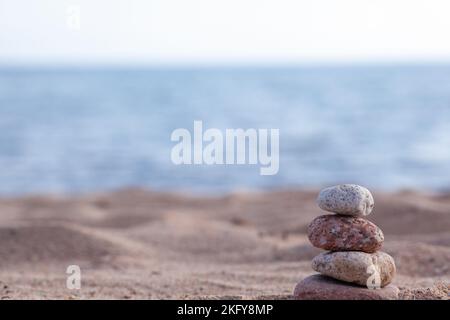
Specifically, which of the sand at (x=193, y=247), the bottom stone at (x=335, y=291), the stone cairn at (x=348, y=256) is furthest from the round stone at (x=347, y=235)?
Result: the sand at (x=193, y=247)

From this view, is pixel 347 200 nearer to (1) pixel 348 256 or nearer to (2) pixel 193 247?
(1) pixel 348 256

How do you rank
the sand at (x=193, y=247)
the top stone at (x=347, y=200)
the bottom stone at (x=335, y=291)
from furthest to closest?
the sand at (x=193, y=247) < the top stone at (x=347, y=200) < the bottom stone at (x=335, y=291)

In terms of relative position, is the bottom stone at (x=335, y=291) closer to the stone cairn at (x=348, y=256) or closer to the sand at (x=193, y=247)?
the stone cairn at (x=348, y=256)

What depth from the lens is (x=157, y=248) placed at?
8.17 metres

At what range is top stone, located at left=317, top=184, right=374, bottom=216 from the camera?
4.69 m

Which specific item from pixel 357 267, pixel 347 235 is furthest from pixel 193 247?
pixel 357 267

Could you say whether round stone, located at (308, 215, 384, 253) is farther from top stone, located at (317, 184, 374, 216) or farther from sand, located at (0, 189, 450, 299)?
sand, located at (0, 189, 450, 299)

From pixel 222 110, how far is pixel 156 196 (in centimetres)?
2176

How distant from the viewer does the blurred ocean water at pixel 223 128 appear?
16.9m

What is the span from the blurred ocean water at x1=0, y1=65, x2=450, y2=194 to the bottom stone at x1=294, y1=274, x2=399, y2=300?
11.1 meters

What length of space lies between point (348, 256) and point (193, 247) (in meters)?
3.85

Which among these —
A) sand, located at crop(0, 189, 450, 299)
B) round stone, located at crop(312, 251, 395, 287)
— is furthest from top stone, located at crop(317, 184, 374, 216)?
sand, located at crop(0, 189, 450, 299)
